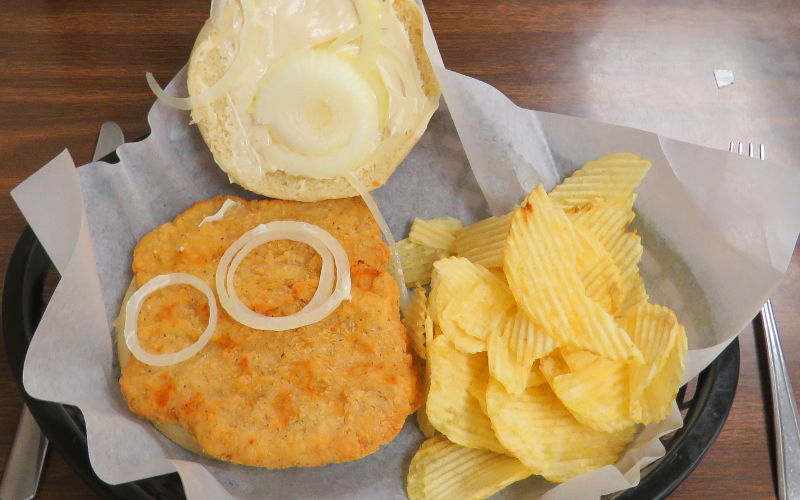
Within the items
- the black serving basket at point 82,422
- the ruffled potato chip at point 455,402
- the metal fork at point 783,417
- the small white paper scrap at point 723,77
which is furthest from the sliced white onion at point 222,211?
the small white paper scrap at point 723,77

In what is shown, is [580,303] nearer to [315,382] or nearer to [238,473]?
[315,382]

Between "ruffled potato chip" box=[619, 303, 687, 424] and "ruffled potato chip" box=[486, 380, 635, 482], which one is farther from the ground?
"ruffled potato chip" box=[619, 303, 687, 424]

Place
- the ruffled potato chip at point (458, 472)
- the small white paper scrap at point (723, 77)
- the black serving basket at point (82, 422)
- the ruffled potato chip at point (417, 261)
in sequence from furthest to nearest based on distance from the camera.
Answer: the small white paper scrap at point (723, 77)
the ruffled potato chip at point (417, 261)
the ruffled potato chip at point (458, 472)
the black serving basket at point (82, 422)

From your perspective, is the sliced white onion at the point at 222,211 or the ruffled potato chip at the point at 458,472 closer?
the ruffled potato chip at the point at 458,472

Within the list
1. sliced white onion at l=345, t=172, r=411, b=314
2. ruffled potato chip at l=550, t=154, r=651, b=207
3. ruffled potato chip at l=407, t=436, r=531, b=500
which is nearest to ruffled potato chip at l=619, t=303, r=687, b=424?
A: ruffled potato chip at l=407, t=436, r=531, b=500

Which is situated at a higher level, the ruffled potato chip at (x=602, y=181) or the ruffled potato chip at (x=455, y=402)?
the ruffled potato chip at (x=602, y=181)

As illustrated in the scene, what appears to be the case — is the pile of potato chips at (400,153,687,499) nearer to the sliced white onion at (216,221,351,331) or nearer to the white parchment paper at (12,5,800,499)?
the white parchment paper at (12,5,800,499)

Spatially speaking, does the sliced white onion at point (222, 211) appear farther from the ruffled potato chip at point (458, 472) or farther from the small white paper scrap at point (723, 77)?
the small white paper scrap at point (723, 77)

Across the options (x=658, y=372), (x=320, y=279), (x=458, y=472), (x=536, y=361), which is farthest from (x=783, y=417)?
(x=320, y=279)
